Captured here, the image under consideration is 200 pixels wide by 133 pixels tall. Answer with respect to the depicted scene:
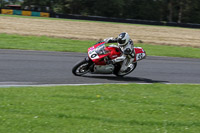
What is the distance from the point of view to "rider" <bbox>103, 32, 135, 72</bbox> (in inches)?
402

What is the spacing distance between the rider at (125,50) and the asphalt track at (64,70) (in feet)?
1.81

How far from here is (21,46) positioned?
1609 cm

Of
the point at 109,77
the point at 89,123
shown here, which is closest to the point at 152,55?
the point at 109,77

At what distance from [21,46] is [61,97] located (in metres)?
9.22

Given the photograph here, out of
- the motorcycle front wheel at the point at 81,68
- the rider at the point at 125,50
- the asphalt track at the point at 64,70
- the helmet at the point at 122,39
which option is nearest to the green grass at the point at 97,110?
the motorcycle front wheel at the point at 81,68

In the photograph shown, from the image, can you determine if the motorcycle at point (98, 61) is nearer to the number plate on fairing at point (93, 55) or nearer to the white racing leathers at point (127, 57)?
the number plate on fairing at point (93, 55)

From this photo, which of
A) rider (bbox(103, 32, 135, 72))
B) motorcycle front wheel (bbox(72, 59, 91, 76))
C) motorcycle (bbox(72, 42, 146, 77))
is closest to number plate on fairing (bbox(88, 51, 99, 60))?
motorcycle (bbox(72, 42, 146, 77))

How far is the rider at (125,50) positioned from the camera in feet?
33.5

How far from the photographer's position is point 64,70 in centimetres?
1162

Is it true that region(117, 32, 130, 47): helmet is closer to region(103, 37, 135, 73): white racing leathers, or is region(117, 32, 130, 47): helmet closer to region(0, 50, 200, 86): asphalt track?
region(103, 37, 135, 73): white racing leathers

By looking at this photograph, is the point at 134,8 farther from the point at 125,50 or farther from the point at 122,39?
the point at 122,39

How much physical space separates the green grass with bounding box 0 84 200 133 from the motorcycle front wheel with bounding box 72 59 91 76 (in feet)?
4.47

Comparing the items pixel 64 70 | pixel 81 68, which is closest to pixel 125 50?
pixel 81 68

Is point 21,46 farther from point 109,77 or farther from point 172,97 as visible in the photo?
point 172,97
